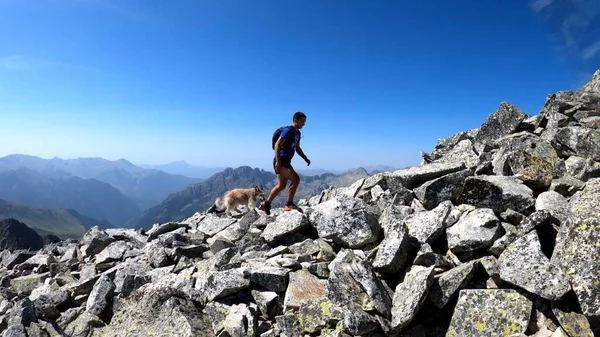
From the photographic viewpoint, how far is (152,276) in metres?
12.8

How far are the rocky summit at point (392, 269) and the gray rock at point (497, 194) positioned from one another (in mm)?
36

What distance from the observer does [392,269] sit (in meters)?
9.67

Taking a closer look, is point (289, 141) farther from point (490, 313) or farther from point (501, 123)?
point (501, 123)

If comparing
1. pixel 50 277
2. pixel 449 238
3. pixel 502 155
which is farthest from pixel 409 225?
pixel 50 277

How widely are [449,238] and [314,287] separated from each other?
4.18 m

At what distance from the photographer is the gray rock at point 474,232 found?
9.42m

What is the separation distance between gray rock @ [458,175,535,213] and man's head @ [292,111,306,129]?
708 centimetres

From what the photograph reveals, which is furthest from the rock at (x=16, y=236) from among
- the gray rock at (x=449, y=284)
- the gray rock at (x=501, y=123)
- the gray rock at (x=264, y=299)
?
the gray rock at (x=449, y=284)

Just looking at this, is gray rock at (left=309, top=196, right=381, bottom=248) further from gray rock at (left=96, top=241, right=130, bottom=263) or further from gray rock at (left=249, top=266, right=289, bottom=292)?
gray rock at (left=96, top=241, right=130, bottom=263)

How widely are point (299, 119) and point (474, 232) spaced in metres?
8.49

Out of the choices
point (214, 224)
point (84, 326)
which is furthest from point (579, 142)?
point (84, 326)

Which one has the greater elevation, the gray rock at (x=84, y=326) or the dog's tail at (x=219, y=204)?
the dog's tail at (x=219, y=204)

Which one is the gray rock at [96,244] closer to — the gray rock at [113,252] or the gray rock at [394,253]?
the gray rock at [113,252]

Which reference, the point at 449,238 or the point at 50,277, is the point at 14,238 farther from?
the point at 449,238
